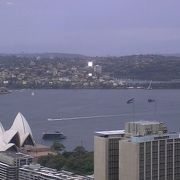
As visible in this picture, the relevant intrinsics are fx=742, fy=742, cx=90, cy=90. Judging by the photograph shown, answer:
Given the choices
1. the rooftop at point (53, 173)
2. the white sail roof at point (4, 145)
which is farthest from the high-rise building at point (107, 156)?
the white sail roof at point (4, 145)

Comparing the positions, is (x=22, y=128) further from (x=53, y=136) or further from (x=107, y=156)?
(x=107, y=156)

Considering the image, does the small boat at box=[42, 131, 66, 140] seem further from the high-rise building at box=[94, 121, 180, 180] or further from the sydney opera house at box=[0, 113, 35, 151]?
the high-rise building at box=[94, 121, 180, 180]

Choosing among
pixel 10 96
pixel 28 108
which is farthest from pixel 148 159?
pixel 10 96

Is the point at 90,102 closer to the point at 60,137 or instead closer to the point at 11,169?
the point at 60,137

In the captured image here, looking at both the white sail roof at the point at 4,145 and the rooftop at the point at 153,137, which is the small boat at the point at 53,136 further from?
the rooftop at the point at 153,137

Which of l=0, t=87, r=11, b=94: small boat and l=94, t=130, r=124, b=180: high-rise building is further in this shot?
l=0, t=87, r=11, b=94: small boat

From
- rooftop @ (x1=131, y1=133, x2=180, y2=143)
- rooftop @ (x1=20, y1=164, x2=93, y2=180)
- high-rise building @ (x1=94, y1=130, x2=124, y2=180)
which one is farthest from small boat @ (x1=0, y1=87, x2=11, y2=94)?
rooftop @ (x1=131, y1=133, x2=180, y2=143)
